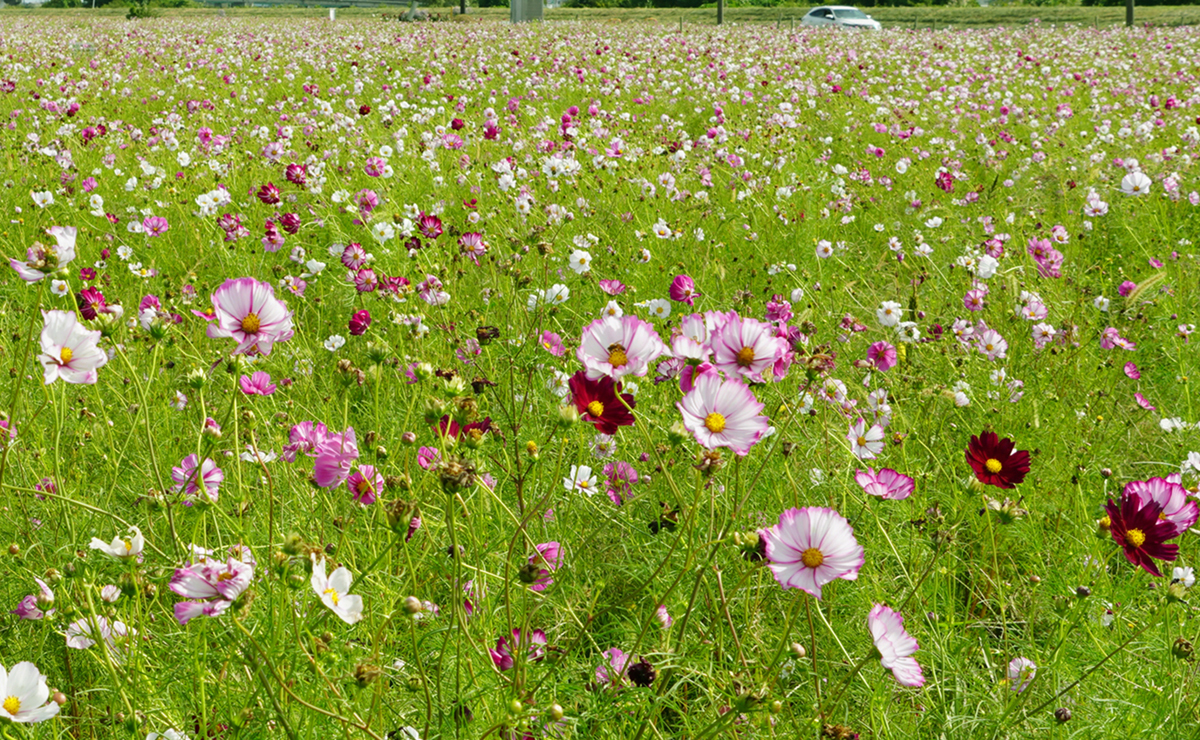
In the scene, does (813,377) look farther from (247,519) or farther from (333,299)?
(333,299)

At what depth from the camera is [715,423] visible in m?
1.00

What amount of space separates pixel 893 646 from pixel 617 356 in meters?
0.48

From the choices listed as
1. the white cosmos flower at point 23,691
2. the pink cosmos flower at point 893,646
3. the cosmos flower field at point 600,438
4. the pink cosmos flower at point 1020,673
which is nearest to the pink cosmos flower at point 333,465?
the cosmos flower field at point 600,438

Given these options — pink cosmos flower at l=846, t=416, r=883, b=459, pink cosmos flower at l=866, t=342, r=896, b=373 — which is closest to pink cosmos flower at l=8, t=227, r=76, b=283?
pink cosmos flower at l=846, t=416, r=883, b=459

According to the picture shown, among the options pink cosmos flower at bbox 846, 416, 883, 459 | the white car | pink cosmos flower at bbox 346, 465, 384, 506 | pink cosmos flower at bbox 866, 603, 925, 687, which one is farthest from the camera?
the white car

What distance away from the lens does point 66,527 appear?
1.61 m

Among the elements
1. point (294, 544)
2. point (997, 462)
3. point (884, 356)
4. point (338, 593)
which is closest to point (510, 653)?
point (338, 593)

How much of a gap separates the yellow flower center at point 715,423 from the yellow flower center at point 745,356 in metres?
0.13

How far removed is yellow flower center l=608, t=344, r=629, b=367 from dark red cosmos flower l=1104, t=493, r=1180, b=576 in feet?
2.08

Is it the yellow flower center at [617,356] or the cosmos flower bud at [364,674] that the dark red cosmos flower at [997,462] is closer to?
the yellow flower center at [617,356]

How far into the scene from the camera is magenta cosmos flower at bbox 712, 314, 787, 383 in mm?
1101

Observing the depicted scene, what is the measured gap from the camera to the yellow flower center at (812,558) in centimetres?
91

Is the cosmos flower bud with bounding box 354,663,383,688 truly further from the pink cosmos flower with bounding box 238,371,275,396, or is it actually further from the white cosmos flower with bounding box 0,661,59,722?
the pink cosmos flower with bounding box 238,371,275,396

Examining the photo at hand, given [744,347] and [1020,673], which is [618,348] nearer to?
[744,347]
